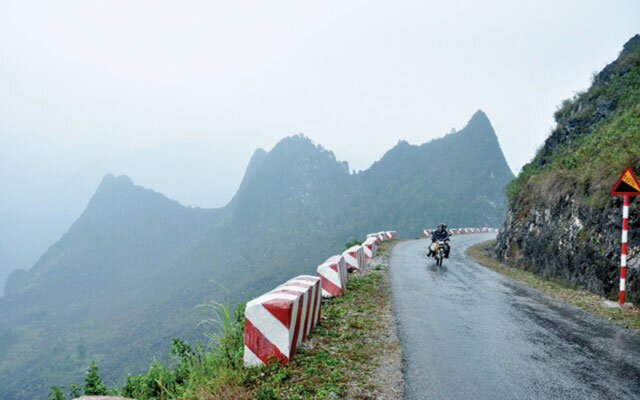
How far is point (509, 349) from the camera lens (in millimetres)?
5926

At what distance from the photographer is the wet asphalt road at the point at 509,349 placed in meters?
4.52

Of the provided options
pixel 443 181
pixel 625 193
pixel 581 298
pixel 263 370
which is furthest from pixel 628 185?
pixel 443 181

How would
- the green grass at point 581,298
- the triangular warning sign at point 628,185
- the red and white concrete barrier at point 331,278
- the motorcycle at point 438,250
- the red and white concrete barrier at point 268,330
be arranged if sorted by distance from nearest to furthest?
the red and white concrete barrier at point 268,330, the green grass at point 581,298, the triangular warning sign at point 628,185, the red and white concrete barrier at point 331,278, the motorcycle at point 438,250

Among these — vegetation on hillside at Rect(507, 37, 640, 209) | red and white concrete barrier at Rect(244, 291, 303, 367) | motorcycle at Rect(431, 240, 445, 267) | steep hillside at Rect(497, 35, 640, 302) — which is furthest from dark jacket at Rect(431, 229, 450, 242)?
red and white concrete barrier at Rect(244, 291, 303, 367)

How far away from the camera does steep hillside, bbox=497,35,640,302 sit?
11.3m

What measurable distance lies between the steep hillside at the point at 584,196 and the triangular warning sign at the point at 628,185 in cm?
139

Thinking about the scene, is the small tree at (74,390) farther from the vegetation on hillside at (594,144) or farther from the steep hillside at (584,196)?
the vegetation on hillside at (594,144)

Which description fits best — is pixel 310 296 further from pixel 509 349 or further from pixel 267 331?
pixel 509 349

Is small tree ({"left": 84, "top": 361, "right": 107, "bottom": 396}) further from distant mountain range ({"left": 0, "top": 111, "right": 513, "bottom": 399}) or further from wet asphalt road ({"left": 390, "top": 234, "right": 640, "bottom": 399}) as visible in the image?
distant mountain range ({"left": 0, "top": 111, "right": 513, "bottom": 399})

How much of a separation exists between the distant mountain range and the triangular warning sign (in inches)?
3255

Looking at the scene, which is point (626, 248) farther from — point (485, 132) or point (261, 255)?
point (485, 132)

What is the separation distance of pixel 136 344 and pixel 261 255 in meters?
48.6

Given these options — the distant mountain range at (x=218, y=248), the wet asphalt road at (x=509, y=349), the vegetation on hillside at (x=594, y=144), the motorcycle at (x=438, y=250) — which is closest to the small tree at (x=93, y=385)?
the wet asphalt road at (x=509, y=349)

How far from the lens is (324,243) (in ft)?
403
